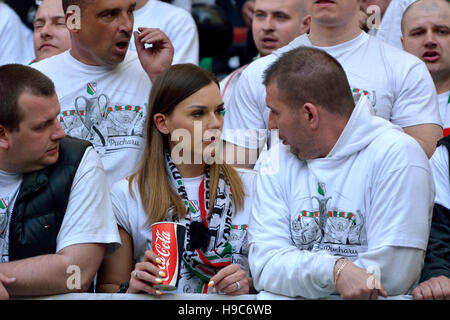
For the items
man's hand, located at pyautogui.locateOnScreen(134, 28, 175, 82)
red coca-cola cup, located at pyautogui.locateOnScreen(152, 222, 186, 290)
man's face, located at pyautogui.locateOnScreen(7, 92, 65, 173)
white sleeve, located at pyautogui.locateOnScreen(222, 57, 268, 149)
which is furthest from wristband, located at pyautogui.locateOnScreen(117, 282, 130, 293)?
man's hand, located at pyautogui.locateOnScreen(134, 28, 175, 82)

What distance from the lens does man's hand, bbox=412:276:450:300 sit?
2939mm

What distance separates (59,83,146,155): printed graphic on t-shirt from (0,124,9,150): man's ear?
75cm

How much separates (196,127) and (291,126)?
0.60 metres

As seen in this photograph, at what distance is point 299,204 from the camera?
325 cm

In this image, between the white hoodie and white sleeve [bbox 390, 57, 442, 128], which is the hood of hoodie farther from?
white sleeve [bbox 390, 57, 442, 128]

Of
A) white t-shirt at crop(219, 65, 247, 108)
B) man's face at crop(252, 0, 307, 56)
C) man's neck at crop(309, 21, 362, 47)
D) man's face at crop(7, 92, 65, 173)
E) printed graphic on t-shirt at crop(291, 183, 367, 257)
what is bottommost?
printed graphic on t-shirt at crop(291, 183, 367, 257)

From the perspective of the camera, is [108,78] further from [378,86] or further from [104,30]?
[378,86]

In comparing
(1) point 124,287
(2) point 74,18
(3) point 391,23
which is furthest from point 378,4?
(1) point 124,287

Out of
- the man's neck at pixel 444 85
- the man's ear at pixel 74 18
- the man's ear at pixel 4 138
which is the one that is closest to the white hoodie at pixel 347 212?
the man's ear at pixel 4 138

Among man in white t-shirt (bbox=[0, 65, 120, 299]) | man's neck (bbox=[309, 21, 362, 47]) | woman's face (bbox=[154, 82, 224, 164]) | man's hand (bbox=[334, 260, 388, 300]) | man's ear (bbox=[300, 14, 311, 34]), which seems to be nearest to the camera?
man's hand (bbox=[334, 260, 388, 300])

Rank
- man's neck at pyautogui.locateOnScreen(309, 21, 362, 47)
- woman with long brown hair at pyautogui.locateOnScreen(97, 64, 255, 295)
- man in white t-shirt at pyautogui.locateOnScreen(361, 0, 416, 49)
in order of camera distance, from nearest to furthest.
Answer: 1. woman with long brown hair at pyautogui.locateOnScreen(97, 64, 255, 295)
2. man's neck at pyautogui.locateOnScreen(309, 21, 362, 47)
3. man in white t-shirt at pyautogui.locateOnScreen(361, 0, 416, 49)

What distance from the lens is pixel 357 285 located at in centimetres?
287
